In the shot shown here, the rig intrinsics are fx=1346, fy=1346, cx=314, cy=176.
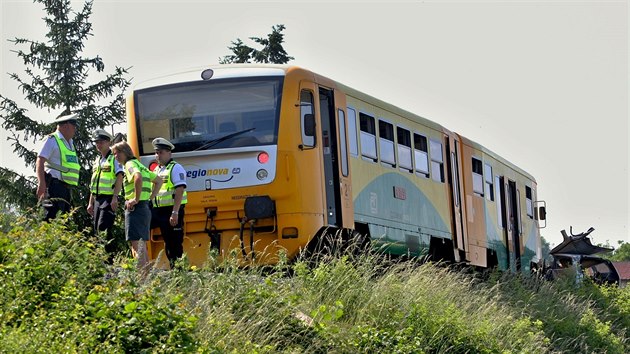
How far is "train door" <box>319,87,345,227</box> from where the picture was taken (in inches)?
672

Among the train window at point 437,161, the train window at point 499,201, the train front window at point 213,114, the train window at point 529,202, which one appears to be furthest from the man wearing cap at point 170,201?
the train window at point 529,202

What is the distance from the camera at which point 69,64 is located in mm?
33188

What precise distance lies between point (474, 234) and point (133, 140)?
371 inches

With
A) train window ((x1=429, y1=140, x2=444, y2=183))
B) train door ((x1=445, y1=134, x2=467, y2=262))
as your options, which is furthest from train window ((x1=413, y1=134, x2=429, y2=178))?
train door ((x1=445, y1=134, x2=467, y2=262))

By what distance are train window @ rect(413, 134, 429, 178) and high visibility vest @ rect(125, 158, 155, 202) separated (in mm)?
7467

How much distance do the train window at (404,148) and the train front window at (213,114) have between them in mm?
4084

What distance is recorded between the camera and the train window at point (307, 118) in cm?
1669

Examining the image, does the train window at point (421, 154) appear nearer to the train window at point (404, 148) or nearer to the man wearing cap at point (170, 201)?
the train window at point (404, 148)

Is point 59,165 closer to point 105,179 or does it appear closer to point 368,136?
point 105,179

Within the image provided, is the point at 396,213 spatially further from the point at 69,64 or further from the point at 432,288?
the point at 69,64

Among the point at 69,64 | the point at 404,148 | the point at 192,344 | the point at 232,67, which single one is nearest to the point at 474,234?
the point at 404,148

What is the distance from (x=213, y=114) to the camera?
16812mm

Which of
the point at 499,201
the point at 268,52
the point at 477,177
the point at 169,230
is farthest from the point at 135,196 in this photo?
the point at 268,52

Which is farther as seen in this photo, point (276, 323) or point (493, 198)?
point (493, 198)
